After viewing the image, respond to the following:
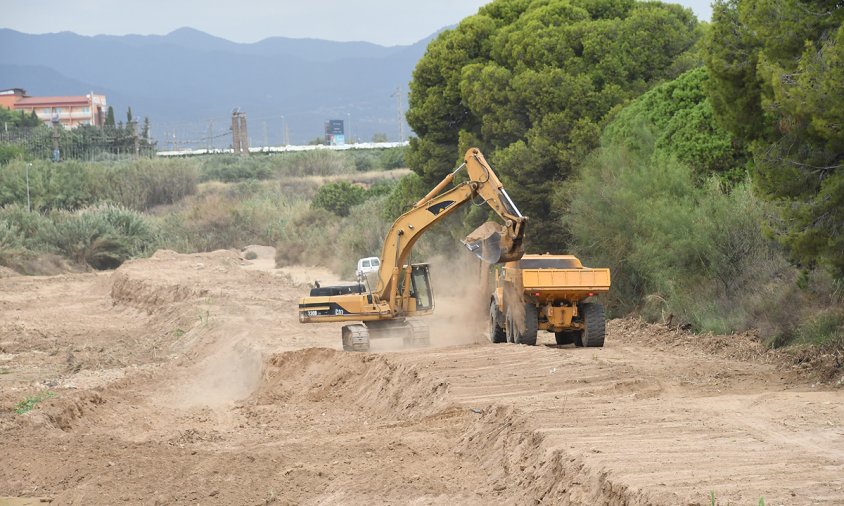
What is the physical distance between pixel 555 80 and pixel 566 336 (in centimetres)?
1122

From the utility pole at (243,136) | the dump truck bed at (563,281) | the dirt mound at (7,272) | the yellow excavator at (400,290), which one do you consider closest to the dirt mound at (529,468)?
the dump truck bed at (563,281)

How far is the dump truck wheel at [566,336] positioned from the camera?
24.0m

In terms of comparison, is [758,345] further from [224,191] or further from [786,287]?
[224,191]

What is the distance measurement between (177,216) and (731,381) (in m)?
51.7

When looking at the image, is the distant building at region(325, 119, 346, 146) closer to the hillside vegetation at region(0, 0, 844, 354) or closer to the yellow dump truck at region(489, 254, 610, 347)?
the hillside vegetation at region(0, 0, 844, 354)

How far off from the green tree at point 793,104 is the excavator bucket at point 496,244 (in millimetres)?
4119

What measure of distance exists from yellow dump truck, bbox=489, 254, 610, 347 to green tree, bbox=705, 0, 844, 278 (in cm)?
430

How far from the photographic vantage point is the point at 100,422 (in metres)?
19.3

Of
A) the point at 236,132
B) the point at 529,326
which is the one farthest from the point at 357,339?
the point at 236,132

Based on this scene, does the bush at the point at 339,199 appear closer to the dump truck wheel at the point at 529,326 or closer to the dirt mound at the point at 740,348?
the dirt mound at the point at 740,348

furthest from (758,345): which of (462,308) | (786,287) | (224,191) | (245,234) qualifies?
(224,191)

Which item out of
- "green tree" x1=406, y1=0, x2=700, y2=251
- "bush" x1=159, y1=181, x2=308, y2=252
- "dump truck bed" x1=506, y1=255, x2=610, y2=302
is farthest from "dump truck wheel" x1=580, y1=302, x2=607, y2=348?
"bush" x1=159, y1=181, x2=308, y2=252

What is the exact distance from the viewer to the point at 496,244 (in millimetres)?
21547

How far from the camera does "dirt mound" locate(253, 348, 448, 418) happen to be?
59.5 feet
